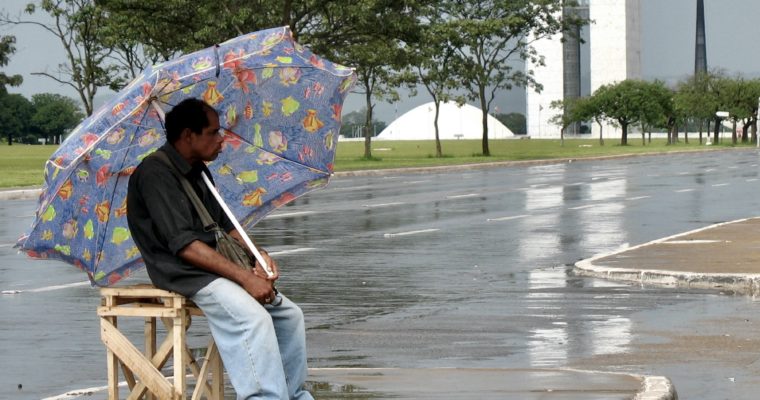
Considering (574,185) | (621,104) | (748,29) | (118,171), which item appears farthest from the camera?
(748,29)

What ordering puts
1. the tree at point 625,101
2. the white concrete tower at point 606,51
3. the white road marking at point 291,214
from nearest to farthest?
the white road marking at point 291,214, the tree at point 625,101, the white concrete tower at point 606,51

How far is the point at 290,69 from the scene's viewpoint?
755cm

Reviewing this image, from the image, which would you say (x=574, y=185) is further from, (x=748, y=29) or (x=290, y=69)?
(x=748, y=29)

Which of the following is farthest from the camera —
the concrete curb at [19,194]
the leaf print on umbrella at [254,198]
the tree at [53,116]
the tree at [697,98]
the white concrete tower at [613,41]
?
the tree at [53,116]

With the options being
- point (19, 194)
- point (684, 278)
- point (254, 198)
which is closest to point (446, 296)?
point (684, 278)

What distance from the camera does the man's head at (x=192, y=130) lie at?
682 centimetres

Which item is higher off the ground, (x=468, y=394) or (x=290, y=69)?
(x=290, y=69)

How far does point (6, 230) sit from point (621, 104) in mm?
95408

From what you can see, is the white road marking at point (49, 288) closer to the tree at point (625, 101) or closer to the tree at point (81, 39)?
the tree at point (81, 39)

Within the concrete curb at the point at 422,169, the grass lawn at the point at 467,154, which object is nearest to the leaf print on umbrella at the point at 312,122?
the concrete curb at the point at 422,169

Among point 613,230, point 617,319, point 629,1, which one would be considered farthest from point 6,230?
point 629,1

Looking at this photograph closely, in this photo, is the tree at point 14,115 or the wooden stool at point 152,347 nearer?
the wooden stool at point 152,347

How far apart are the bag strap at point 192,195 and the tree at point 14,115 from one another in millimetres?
155543

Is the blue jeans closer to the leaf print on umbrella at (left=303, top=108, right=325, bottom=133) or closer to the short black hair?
the short black hair
